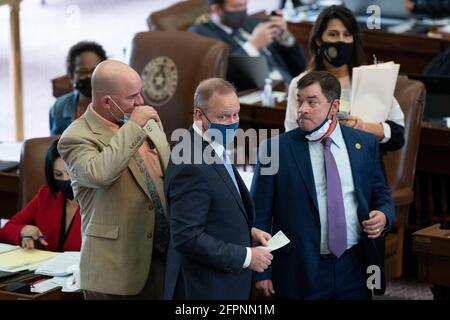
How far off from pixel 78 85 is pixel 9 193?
0.69m

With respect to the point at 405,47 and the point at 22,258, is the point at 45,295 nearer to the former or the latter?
the point at 22,258

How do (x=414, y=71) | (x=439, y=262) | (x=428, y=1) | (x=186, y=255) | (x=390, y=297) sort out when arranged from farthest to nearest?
(x=428, y=1), (x=414, y=71), (x=390, y=297), (x=439, y=262), (x=186, y=255)

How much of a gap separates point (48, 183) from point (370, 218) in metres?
1.47

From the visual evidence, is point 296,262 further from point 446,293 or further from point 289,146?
point 446,293

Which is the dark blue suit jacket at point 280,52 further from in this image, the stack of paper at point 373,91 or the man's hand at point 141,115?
the man's hand at point 141,115

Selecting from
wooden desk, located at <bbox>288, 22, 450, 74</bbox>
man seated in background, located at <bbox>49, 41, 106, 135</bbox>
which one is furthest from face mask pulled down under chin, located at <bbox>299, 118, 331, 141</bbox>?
wooden desk, located at <bbox>288, 22, 450, 74</bbox>

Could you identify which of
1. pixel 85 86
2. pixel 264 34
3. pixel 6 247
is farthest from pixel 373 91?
pixel 264 34

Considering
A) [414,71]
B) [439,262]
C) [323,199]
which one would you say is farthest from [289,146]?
[414,71]

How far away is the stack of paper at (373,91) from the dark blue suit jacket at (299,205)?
0.57m

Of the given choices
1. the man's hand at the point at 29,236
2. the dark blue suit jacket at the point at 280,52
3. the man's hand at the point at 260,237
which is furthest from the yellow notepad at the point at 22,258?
the dark blue suit jacket at the point at 280,52

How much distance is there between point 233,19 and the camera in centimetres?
761

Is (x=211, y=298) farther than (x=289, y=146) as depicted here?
No

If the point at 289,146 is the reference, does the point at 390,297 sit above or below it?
below

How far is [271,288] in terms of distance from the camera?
4.25 metres
